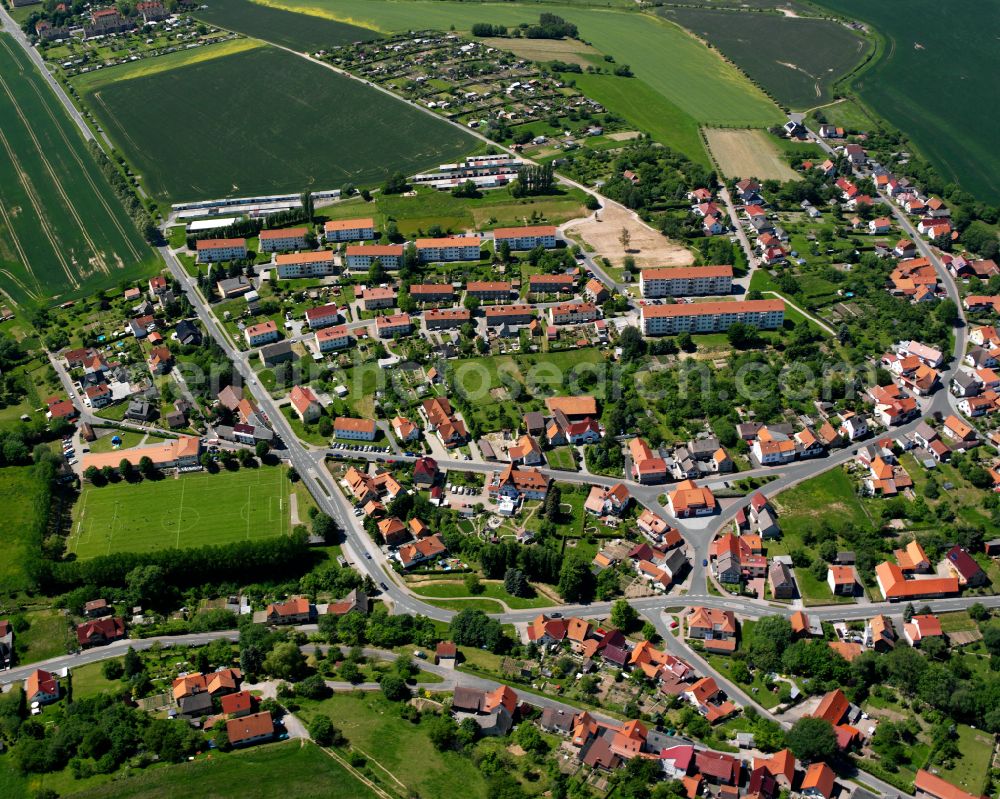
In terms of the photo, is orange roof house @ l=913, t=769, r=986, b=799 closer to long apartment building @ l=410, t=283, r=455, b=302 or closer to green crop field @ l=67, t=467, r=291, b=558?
green crop field @ l=67, t=467, r=291, b=558

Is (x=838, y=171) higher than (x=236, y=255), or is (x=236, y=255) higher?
(x=838, y=171)

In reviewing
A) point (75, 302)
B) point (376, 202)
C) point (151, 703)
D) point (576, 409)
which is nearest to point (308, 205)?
point (376, 202)

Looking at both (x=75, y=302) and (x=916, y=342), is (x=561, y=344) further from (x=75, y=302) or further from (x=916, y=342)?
(x=75, y=302)

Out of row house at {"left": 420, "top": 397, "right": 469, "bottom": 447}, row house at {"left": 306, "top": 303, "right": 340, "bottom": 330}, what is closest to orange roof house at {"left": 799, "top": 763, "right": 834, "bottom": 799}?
row house at {"left": 420, "top": 397, "right": 469, "bottom": 447}

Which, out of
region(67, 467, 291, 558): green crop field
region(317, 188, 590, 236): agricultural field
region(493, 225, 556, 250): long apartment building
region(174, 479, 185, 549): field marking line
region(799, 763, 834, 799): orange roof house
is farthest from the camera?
region(317, 188, 590, 236): agricultural field

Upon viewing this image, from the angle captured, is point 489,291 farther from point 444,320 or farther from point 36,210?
point 36,210

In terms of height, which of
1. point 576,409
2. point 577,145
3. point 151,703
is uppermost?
point 577,145

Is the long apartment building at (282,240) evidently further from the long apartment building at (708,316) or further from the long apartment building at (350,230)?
the long apartment building at (708,316)
